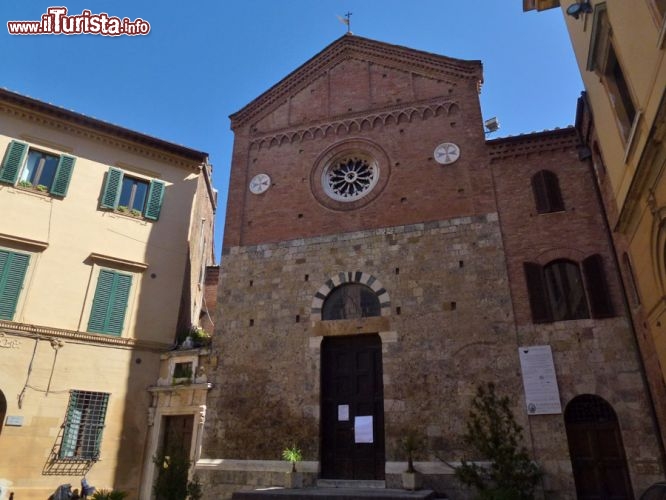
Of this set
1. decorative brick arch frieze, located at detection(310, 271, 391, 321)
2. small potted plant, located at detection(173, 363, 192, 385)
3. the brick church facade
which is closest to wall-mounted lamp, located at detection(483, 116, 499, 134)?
the brick church facade

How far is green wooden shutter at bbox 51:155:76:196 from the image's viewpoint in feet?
47.8

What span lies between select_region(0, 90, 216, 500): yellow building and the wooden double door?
12.3 feet

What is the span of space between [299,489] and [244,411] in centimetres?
289

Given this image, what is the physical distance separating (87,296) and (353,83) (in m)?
11.1

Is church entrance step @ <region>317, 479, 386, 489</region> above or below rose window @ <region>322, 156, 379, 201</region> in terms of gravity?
below

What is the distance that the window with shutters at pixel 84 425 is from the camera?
41.4 feet

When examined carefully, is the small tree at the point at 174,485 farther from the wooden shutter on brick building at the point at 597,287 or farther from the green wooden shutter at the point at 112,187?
the wooden shutter on brick building at the point at 597,287

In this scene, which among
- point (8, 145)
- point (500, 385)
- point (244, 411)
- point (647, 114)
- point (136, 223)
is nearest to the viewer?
point (647, 114)

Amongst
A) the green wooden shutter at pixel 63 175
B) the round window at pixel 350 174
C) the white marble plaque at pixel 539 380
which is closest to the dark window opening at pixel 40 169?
the green wooden shutter at pixel 63 175

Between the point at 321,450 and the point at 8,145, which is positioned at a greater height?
the point at 8,145

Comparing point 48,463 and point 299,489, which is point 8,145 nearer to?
point 48,463

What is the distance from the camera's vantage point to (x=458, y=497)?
35.6 feet

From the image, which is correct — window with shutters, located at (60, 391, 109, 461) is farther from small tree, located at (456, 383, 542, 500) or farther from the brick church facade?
small tree, located at (456, 383, 542, 500)

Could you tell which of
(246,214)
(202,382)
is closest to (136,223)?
(246,214)
